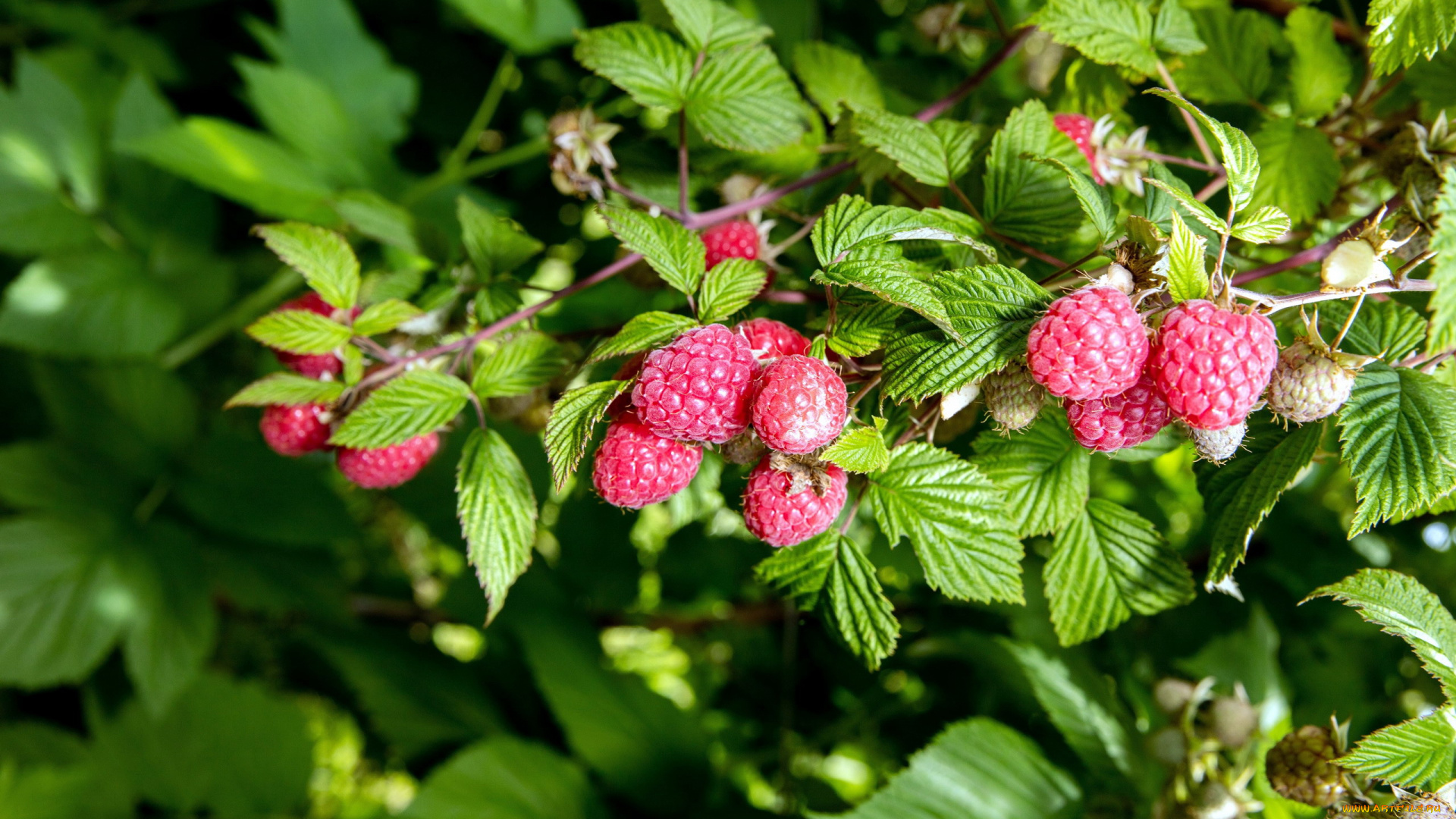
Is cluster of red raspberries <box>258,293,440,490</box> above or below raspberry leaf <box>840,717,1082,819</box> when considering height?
above

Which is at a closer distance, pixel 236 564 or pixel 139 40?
pixel 236 564

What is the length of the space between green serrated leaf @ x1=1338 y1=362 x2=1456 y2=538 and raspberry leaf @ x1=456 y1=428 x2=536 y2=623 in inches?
24.5

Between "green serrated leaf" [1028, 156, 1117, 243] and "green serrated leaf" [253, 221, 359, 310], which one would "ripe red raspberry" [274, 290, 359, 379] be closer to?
"green serrated leaf" [253, 221, 359, 310]

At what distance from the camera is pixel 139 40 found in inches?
67.5

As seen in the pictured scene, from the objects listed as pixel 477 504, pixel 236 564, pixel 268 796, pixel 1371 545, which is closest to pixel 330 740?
pixel 268 796

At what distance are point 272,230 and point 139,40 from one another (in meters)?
1.40

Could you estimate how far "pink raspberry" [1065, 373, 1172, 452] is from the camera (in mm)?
569

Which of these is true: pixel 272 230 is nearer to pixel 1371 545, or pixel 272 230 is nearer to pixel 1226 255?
pixel 1226 255

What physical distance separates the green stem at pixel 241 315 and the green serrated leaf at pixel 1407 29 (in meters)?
1.48

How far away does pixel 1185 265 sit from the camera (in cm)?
52

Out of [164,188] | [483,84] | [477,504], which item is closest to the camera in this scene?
[477,504]

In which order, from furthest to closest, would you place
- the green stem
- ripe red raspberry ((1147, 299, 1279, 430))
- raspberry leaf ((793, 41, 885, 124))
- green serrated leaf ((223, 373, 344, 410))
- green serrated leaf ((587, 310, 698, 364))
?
1. the green stem
2. raspberry leaf ((793, 41, 885, 124))
3. green serrated leaf ((223, 373, 344, 410))
4. green serrated leaf ((587, 310, 698, 364))
5. ripe red raspberry ((1147, 299, 1279, 430))

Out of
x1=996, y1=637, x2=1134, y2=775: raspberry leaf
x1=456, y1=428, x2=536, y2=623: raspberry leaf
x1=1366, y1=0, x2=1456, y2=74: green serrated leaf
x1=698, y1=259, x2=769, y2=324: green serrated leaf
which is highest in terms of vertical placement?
x1=1366, y1=0, x2=1456, y2=74: green serrated leaf

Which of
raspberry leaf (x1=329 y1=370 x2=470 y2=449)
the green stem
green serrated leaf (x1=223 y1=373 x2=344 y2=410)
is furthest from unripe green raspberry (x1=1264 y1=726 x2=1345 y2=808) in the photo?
the green stem
